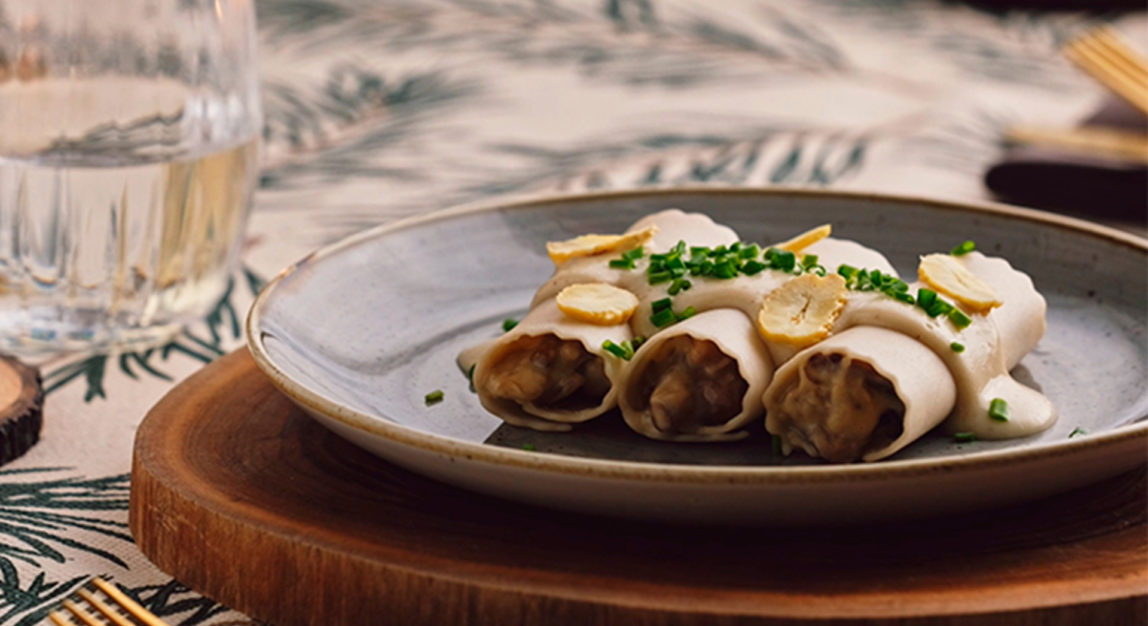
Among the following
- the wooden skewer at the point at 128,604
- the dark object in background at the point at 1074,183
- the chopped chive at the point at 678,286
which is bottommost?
the dark object in background at the point at 1074,183

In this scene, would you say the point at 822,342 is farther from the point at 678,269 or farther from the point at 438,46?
the point at 438,46

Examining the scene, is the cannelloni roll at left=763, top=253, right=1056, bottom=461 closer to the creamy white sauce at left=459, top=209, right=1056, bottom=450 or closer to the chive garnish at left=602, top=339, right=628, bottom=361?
the creamy white sauce at left=459, top=209, right=1056, bottom=450

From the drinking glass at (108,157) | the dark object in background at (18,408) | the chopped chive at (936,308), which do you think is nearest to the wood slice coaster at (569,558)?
the chopped chive at (936,308)

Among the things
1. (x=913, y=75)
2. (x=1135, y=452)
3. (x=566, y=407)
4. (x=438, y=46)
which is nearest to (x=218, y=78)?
(x=566, y=407)

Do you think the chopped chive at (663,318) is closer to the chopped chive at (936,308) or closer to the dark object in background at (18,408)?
the chopped chive at (936,308)

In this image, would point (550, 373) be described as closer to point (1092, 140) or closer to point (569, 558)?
point (569, 558)

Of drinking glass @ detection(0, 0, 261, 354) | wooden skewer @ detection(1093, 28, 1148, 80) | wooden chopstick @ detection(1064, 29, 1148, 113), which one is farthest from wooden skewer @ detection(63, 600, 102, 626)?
wooden skewer @ detection(1093, 28, 1148, 80)

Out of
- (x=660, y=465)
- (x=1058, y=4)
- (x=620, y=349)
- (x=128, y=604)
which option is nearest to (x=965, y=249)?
(x=620, y=349)

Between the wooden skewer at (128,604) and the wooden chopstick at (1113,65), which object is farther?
the wooden chopstick at (1113,65)
